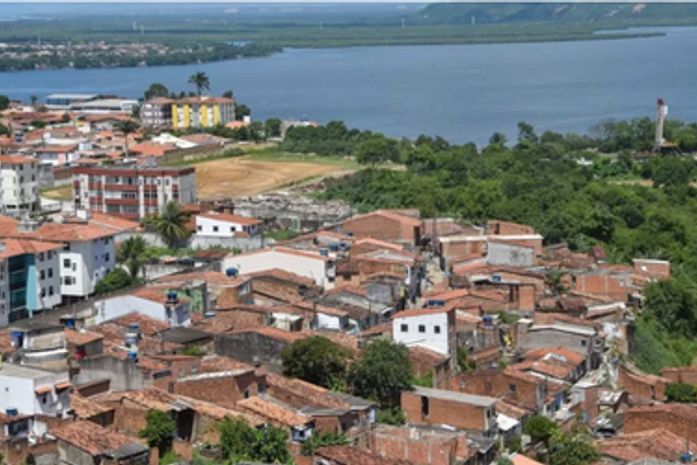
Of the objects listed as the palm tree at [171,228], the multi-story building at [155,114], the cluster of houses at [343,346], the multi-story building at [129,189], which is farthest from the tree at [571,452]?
the multi-story building at [155,114]

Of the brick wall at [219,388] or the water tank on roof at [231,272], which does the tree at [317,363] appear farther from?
the water tank on roof at [231,272]

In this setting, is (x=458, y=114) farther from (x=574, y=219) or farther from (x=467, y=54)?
(x=467, y=54)

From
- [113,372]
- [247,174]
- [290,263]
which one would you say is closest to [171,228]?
[290,263]

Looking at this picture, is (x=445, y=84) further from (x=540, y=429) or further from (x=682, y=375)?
(x=540, y=429)

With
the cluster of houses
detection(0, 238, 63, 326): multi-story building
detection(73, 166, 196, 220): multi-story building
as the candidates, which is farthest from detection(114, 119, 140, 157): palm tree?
detection(0, 238, 63, 326): multi-story building

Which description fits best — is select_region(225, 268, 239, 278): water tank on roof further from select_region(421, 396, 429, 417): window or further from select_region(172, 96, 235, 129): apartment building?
select_region(172, 96, 235, 129): apartment building
